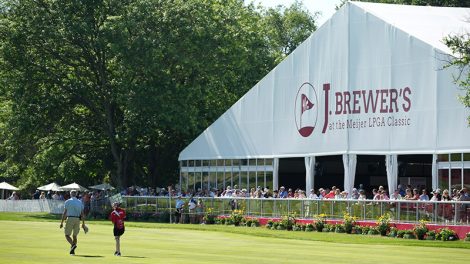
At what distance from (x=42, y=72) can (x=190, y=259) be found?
147 feet

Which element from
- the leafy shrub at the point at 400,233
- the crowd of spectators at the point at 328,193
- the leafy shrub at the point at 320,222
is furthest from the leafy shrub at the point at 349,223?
the leafy shrub at the point at 400,233

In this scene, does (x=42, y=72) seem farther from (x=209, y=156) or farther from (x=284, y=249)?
(x=284, y=249)

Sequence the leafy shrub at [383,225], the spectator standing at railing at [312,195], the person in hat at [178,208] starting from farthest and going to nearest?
1. the person in hat at [178,208]
2. the spectator standing at railing at [312,195]
3. the leafy shrub at [383,225]

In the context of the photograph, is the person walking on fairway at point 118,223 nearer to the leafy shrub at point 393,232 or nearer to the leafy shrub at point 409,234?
the leafy shrub at point 409,234

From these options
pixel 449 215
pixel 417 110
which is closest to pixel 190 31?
pixel 417 110

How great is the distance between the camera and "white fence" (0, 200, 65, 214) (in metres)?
76.1

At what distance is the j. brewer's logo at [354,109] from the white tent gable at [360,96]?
0.16 feet

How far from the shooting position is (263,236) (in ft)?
148

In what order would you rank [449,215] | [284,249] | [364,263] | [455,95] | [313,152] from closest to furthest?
[364,263], [284,249], [449,215], [455,95], [313,152]

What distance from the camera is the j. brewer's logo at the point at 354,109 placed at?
5134 centimetres

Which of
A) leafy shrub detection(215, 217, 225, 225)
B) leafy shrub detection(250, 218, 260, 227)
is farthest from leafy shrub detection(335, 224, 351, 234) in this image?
leafy shrub detection(215, 217, 225, 225)

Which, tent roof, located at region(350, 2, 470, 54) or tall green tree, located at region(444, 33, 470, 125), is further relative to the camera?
tent roof, located at region(350, 2, 470, 54)

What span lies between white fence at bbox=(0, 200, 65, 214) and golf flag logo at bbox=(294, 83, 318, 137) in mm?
22797

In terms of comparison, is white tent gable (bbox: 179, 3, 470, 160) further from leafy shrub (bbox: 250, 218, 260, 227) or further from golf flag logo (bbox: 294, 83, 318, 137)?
leafy shrub (bbox: 250, 218, 260, 227)
